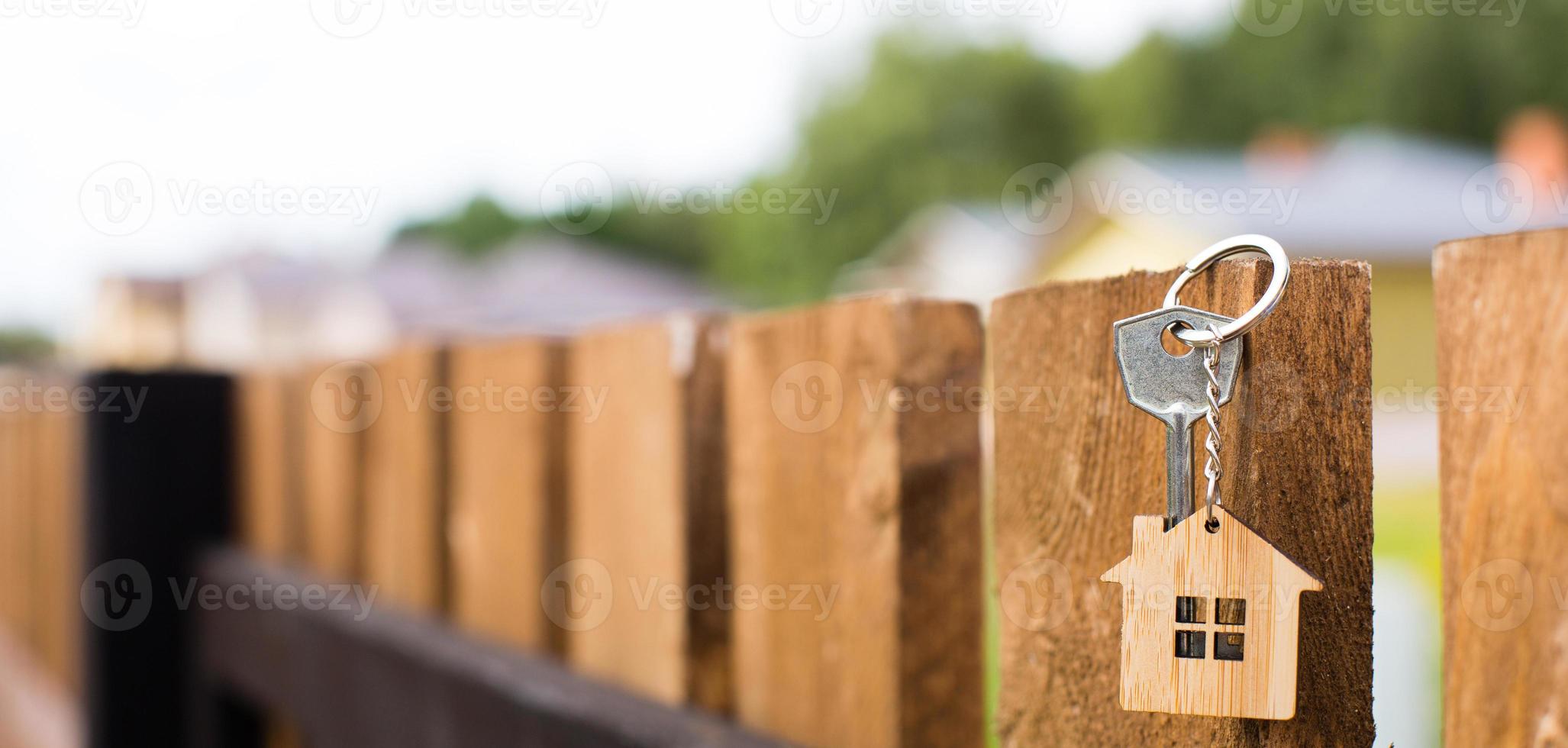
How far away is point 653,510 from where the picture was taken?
111 cm

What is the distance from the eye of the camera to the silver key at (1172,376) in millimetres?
557

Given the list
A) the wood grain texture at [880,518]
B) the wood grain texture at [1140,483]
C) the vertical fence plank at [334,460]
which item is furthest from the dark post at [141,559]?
the wood grain texture at [1140,483]

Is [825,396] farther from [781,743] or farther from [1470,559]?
[1470,559]

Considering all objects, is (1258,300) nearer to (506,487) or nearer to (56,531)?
(506,487)

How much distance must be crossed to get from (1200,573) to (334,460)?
1.65 metres

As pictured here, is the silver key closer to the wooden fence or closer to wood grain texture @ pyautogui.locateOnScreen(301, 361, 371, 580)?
the wooden fence

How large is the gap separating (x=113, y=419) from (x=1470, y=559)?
2.20 m

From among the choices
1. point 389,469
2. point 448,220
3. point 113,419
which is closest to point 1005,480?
point 389,469

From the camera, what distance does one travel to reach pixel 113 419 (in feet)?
6.89

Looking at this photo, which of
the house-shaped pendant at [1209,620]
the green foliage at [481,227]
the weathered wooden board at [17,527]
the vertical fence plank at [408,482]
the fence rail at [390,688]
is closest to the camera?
the house-shaped pendant at [1209,620]

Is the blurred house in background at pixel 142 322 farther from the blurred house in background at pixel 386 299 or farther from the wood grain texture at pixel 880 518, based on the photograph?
the blurred house in background at pixel 386 299

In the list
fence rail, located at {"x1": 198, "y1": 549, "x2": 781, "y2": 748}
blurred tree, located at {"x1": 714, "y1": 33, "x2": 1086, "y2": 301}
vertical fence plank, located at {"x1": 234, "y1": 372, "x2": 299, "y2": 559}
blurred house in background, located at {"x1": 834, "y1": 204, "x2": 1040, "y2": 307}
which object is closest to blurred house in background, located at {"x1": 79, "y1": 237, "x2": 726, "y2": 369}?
blurred house in background, located at {"x1": 834, "y1": 204, "x2": 1040, "y2": 307}

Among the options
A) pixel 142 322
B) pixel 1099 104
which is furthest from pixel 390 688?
pixel 1099 104

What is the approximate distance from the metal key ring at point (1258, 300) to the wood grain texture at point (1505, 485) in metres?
0.09
